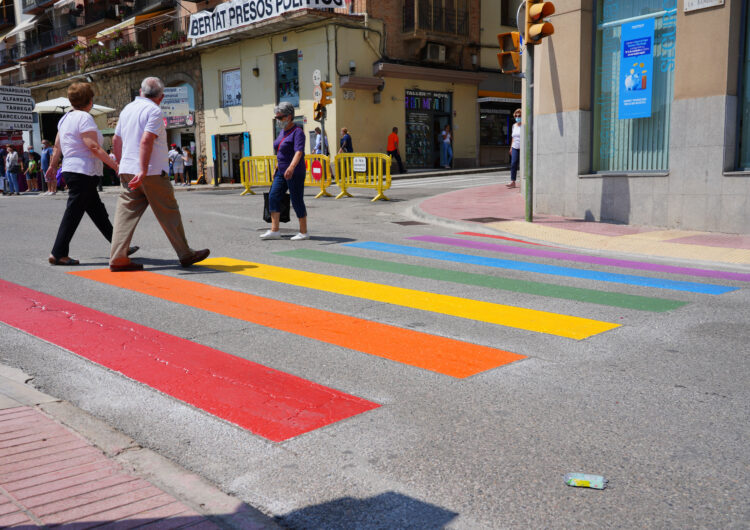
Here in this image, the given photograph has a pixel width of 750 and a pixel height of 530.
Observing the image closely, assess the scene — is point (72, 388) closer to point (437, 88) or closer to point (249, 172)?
point (249, 172)

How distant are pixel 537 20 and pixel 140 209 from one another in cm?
696

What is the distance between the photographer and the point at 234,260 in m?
8.28

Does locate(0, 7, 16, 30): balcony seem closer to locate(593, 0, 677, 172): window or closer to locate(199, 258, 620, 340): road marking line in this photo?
locate(593, 0, 677, 172): window

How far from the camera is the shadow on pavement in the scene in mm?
2414

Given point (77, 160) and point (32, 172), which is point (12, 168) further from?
point (77, 160)

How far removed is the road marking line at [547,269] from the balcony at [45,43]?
153 feet

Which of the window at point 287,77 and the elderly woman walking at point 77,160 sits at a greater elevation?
the window at point 287,77

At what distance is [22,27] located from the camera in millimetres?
54594

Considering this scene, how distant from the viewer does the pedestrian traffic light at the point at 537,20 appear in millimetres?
10562

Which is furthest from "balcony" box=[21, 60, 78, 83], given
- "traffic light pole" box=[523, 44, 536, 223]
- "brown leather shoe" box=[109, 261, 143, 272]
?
"brown leather shoe" box=[109, 261, 143, 272]

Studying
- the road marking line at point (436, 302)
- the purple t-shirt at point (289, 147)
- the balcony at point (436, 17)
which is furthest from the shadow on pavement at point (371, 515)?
the balcony at point (436, 17)

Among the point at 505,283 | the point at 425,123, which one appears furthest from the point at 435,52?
the point at 505,283

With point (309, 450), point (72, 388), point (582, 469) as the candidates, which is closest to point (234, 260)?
point (72, 388)

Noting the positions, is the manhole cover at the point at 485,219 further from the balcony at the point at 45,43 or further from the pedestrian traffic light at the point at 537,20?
the balcony at the point at 45,43
